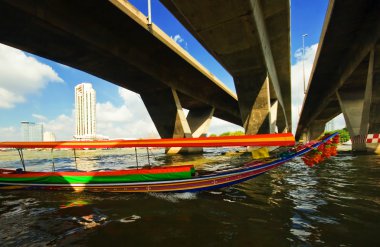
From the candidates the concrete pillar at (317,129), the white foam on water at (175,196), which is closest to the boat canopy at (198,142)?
the white foam on water at (175,196)

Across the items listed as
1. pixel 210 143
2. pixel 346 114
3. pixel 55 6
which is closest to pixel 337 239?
pixel 210 143

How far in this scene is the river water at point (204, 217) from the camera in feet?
15.4

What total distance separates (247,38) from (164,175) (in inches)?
505

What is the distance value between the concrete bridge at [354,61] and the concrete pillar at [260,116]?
710 cm

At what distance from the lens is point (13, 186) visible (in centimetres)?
1012

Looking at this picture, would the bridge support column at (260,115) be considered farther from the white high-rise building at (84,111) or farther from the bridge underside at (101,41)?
the white high-rise building at (84,111)

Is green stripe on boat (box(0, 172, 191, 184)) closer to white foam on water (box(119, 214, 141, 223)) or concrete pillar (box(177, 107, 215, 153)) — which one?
white foam on water (box(119, 214, 141, 223))

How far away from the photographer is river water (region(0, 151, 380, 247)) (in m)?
4.70

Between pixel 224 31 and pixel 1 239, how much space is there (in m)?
15.4

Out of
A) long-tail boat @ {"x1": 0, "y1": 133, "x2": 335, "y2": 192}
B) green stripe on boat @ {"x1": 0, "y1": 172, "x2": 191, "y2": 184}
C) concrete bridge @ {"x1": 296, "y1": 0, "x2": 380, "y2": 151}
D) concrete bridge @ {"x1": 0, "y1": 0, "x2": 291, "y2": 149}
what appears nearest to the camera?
long-tail boat @ {"x1": 0, "y1": 133, "x2": 335, "y2": 192}

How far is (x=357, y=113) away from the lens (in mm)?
28312

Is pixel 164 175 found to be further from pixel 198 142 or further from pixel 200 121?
pixel 200 121

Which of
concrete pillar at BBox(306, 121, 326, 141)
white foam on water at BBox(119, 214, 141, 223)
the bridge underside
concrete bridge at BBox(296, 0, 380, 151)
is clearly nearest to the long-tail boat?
white foam on water at BBox(119, 214, 141, 223)

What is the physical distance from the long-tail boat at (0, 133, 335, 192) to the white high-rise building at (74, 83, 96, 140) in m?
175
